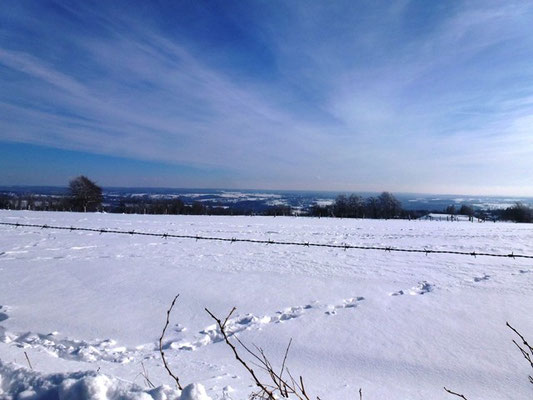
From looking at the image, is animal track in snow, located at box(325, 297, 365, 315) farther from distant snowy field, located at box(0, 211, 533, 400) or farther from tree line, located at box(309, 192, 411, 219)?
tree line, located at box(309, 192, 411, 219)

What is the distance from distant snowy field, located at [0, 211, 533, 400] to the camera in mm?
3393

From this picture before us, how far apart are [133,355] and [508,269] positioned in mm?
9252

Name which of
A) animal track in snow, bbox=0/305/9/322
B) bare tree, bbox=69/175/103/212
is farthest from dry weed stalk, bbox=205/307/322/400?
bare tree, bbox=69/175/103/212

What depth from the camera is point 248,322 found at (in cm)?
512

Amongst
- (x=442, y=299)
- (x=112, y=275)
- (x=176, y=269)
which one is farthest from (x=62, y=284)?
(x=442, y=299)

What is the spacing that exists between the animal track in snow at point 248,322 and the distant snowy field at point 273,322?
0.03 m

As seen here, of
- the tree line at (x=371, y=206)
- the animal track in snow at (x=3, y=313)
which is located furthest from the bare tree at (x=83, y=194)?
the animal track in snow at (x=3, y=313)

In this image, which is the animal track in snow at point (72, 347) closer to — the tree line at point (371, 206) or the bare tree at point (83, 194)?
the bare tree at point (83, 194)

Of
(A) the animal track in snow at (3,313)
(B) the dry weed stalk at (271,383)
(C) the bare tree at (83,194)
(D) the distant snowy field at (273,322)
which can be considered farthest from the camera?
(C) the bare tree at (83,194)

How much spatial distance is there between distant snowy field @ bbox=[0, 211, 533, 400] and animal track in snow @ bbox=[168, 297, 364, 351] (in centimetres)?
3

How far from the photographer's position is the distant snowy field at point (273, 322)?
339cm

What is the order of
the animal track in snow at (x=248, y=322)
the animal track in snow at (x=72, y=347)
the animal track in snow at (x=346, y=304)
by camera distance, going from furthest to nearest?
the animal track in snow at (x=346, y=304), the animal track in snow at (x=248, y=322), the animal track in snow at (x=72, y=347)

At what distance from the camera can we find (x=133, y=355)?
13.2 ft

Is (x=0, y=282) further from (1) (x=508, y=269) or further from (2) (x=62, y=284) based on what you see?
(1) (x=508, y=269)
